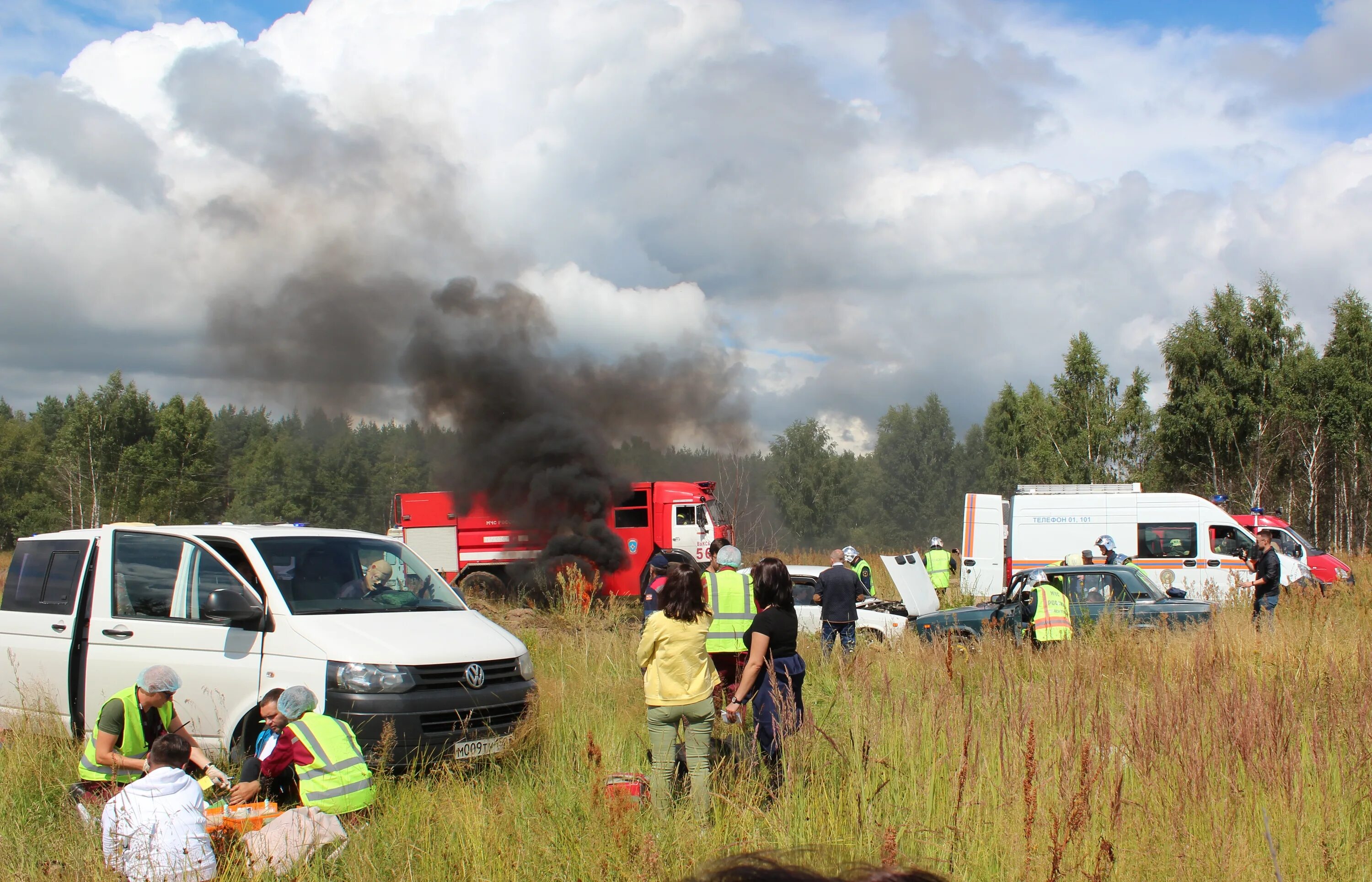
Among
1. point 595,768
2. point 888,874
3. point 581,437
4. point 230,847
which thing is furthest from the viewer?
point 581,437

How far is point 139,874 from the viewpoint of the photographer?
12.4ft

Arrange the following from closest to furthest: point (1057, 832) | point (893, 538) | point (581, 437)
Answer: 1. point (1057, 832)
2. point (581, 437)
3. point (893, 538)

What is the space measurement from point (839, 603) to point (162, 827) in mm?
7092

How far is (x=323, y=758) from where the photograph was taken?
173 inches

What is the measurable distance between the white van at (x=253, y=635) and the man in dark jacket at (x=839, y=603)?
428 centimetres

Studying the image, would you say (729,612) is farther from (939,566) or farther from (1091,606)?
(939,566)

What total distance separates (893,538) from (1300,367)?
1127 inches

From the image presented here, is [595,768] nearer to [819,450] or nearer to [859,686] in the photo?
[859,686]

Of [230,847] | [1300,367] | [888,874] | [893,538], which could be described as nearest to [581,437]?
[230,847]

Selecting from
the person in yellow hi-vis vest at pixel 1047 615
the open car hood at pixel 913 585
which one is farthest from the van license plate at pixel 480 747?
the open car hood at pixel 913 585

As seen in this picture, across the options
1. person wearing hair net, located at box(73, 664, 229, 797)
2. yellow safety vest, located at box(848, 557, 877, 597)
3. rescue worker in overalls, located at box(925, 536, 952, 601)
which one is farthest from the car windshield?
rescue worker in overalls, located at box(925, 536, 952, 601)

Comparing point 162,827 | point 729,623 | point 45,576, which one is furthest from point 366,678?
point 45,576

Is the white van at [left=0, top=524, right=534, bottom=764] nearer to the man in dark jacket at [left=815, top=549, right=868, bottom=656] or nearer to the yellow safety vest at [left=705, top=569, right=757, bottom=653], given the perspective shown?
the yellow safety vest at [left=705, top=569, right=757, bottom=653]

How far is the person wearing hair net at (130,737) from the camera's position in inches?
197
